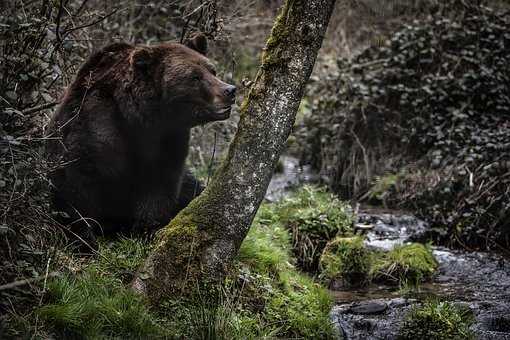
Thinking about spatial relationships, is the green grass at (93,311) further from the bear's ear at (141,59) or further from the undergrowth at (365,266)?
the undergrowth at (365,266)

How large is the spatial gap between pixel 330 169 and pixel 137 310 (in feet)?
24.2

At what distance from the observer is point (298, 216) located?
8.47 m

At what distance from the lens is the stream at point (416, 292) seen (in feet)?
19.2

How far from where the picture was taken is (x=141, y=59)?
5773 millimetres

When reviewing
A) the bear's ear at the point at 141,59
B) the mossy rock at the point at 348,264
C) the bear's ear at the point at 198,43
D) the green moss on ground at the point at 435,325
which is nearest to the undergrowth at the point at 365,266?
the mossy rock at the point at 348,264

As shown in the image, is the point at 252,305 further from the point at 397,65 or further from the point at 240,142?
the point at 397,65

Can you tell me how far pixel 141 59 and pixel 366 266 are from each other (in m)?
3.65

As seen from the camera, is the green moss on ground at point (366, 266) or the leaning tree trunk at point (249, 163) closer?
the leaning tree trunk at point (249, 163)

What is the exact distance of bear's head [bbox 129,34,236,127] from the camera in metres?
5.86

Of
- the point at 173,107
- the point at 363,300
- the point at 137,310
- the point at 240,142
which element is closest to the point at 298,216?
the point at 363,300

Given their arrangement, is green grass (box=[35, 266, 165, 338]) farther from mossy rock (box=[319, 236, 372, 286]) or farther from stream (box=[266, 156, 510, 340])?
mossy rock (box=[319, 236, 372, 286])

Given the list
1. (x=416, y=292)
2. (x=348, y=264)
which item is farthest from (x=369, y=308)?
(x=348, y=264)

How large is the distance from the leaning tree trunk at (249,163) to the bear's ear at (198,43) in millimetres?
1401

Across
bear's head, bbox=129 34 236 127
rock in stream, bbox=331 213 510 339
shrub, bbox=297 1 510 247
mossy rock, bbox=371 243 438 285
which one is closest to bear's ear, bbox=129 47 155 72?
bear's head, bbox=129 34 236 127
